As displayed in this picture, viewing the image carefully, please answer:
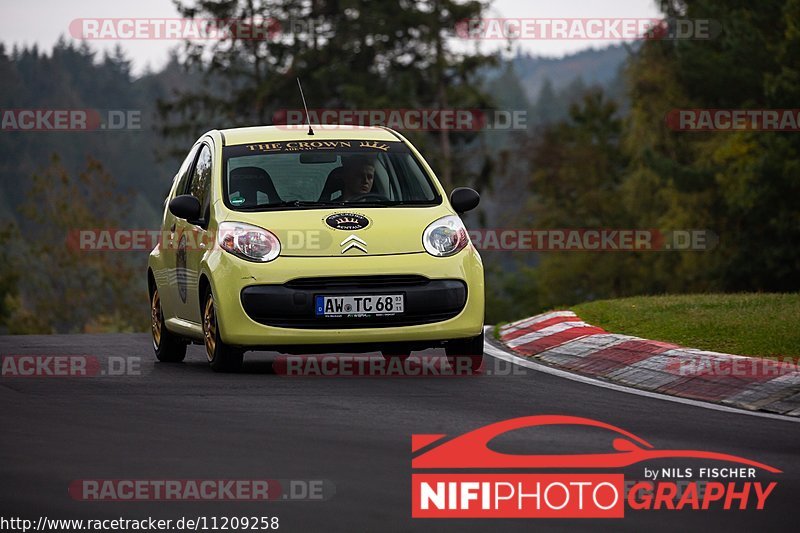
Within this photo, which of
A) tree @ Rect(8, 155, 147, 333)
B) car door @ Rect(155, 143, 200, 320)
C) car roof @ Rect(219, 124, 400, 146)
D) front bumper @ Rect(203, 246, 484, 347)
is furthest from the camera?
tree @ Rect(8, 155, 147, 333)

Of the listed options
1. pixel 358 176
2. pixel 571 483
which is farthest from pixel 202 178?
pixel 571 483

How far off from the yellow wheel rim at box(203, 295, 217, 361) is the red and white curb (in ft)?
8.69

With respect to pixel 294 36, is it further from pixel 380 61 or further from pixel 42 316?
pixel 42 316

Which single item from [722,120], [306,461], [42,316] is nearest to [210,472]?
[306,461]

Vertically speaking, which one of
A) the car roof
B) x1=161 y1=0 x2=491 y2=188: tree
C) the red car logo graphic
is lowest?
the red car logo graphic

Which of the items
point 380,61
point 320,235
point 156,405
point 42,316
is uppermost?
point 380,61

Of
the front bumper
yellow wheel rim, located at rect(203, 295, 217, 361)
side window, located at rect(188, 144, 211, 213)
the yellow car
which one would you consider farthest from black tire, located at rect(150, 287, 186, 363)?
the front bumper

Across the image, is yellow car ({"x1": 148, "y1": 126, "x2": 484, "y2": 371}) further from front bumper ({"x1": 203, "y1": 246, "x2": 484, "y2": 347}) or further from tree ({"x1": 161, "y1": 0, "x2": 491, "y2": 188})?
tree ({"x1": 161, "y1": 0, "x2": 491, "y2": 188})

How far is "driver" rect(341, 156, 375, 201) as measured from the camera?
11984 millimetres

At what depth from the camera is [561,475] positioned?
6734 millimetres

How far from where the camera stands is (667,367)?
1089 cm

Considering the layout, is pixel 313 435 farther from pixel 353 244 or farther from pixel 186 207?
pixel 186 207

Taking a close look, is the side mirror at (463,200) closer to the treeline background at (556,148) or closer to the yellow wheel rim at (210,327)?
the yellow wheel rim at (210,327)

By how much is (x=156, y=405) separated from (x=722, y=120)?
46.7m
